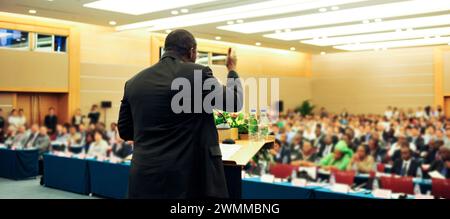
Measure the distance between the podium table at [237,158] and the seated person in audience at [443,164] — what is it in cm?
497

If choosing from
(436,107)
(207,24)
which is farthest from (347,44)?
(207,24)

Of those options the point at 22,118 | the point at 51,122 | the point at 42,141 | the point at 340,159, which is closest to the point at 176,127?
the point at 340,159

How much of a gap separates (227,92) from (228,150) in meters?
0.39

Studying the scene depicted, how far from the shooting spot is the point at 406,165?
278 inches

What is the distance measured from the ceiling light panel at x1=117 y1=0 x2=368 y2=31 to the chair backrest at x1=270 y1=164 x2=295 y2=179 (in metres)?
4.03

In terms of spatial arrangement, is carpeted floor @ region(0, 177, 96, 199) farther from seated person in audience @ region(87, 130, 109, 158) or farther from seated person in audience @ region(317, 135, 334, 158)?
seated person in audience @ region(317, 135, 334, 158)

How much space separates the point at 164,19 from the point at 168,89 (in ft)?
34.2

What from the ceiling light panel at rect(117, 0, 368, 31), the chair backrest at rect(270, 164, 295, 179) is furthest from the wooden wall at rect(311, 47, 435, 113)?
the chair backrest at rect(270, 164, 295, 179)

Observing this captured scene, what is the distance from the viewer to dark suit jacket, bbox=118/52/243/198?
188cm

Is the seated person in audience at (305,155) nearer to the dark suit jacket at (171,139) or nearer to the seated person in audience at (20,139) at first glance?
the seated person in audience at (20,139)

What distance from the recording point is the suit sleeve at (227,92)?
6.20 ft

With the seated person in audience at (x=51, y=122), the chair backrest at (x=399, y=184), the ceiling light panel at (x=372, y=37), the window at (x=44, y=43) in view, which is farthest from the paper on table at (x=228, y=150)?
the ceiling light panel at (x=372, y=37)

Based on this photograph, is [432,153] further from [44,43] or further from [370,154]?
[44,43]

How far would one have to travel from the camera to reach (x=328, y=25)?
1317 centimetres
